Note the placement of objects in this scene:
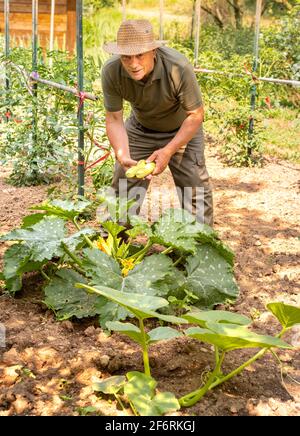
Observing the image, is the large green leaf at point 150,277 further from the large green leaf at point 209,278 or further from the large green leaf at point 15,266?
the large green leaf at point 15,266

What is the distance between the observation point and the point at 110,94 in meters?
3.98

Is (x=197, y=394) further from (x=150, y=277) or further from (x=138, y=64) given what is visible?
(x=138, y=64)

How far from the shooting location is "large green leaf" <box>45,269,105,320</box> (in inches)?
127

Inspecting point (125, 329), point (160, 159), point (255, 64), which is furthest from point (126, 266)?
point (255, 64)

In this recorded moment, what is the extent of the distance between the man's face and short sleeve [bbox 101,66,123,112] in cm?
20

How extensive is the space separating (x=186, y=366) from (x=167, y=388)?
22cm

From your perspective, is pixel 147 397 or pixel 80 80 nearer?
pixel 147 397

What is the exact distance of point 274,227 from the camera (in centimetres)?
501

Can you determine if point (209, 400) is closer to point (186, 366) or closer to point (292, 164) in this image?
point (186, 366)

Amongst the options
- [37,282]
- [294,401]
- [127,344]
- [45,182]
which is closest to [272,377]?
[294,401]

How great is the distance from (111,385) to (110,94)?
2.02 metres

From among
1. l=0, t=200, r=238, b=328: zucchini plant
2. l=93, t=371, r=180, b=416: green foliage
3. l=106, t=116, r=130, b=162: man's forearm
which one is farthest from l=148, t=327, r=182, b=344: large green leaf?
l=106, t=116, r=130, b=162: man's forearm

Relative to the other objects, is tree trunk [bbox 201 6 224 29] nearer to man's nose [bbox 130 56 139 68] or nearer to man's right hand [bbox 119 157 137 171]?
man's right hand [bbox 119 157 137 171]

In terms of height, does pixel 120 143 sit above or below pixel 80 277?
above
